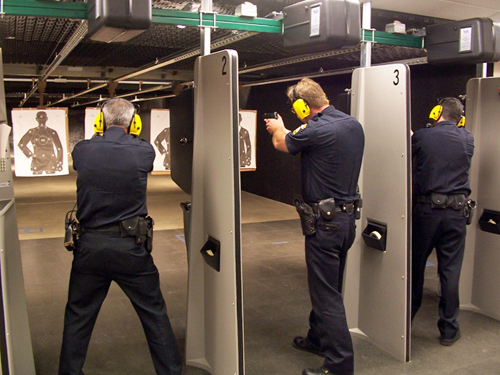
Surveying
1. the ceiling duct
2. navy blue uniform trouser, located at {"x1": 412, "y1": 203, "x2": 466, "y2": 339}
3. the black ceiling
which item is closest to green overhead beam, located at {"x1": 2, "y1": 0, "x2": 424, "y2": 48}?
the ceiling duct

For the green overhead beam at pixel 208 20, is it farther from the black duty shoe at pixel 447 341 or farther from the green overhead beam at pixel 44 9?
the black duty shoe at pixel 447 341

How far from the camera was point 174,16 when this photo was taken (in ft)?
8.34

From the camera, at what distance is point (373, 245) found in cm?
297

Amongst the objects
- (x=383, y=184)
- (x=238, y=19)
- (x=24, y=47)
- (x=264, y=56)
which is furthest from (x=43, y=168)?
(x=383, y=184)

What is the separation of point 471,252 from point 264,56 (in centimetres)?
325

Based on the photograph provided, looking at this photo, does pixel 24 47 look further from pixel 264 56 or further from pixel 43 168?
pixel 264 56

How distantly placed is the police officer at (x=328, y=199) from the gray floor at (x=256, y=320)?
0.37m

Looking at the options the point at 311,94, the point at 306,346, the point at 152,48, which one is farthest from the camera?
the point at 152,48

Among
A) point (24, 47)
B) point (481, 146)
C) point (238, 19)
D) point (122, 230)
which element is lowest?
point (122, 230)

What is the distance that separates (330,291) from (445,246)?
1.01m

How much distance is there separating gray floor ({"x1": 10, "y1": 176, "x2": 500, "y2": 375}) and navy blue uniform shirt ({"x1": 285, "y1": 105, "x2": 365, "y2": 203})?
1.05 metres

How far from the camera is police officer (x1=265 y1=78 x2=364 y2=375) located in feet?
8.15

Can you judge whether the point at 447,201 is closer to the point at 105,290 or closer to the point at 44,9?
the point at 105,290

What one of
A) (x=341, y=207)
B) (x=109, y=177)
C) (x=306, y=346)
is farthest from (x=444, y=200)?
(x=109, y=177)
